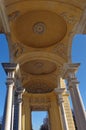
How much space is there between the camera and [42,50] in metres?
11.5

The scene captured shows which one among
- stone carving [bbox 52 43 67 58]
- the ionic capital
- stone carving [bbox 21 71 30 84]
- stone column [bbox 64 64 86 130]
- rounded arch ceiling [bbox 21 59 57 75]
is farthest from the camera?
stone carving [bbox 21 71 30 84]

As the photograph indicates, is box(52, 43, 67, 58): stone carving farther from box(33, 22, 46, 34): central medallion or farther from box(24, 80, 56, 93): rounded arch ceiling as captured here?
box(24, 80, 56, 93): rounded arch ceiling

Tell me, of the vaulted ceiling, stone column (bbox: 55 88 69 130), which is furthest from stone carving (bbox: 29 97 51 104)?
the vaulted ceiling

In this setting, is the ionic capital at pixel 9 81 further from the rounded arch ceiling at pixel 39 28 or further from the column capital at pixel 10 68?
the rounded arch ceiling at pixel 39 28

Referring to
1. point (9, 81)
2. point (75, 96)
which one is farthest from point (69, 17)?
point (9, 81)

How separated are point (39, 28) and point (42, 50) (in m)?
1.85

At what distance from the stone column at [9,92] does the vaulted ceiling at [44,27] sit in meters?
1.14

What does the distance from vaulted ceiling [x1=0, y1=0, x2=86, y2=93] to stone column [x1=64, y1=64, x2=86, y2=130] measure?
1.18 meters

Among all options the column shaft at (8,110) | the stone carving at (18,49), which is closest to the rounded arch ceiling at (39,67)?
the stone carving at (18,49)

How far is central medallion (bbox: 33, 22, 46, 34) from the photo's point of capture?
33.2 ft

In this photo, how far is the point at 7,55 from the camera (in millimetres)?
11086

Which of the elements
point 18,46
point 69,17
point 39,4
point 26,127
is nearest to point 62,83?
point 26,127

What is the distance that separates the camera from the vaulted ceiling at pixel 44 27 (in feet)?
25.8

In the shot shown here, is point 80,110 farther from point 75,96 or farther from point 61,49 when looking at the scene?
point 61,49
